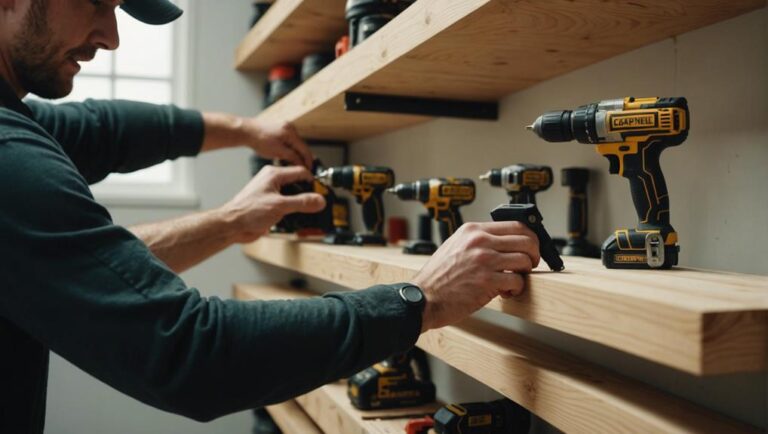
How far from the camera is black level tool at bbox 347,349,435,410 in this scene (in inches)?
58.2

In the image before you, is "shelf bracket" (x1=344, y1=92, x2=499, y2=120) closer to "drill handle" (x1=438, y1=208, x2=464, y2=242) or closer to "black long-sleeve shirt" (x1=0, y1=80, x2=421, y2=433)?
"drill handle" (x1=438, y1=208, x2=464, y2=242)

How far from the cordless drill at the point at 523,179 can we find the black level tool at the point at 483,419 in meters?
0.37

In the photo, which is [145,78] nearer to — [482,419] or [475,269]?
[482,419]

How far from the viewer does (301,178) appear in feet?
5.67

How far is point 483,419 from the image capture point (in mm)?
1152

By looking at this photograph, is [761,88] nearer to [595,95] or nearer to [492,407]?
[595,95]

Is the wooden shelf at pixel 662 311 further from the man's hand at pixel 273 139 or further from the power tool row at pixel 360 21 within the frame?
the man's hand at pixel 273 139

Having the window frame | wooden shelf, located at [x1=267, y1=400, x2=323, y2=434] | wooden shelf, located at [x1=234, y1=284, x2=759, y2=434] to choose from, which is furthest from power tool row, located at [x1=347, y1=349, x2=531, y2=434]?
the window frame

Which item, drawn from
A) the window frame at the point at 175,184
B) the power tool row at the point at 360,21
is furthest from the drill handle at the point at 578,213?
the window frame at the point at 175,184

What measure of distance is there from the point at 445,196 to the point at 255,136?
0.66 metres

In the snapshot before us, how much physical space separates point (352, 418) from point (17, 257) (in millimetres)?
838

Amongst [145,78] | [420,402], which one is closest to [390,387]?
[420,402]

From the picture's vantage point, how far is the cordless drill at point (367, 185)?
1715 mm

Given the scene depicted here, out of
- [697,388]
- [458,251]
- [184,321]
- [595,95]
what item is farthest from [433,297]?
[595,95]
